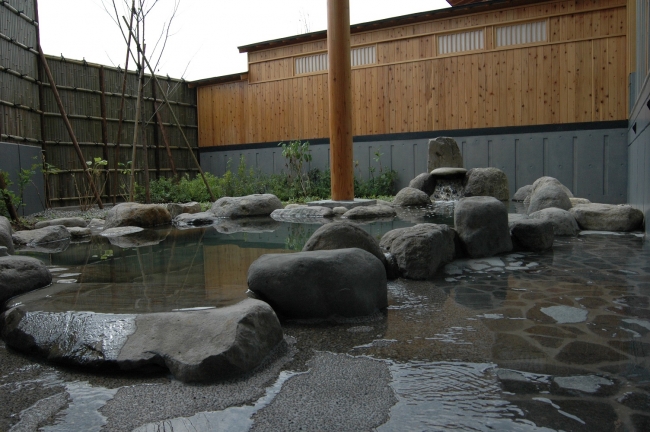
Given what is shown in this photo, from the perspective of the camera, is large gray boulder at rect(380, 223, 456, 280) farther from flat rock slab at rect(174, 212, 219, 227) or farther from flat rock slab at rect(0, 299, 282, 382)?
flat rock slab at rect(174, 212, 219, 227)

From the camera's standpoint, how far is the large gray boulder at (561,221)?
17.4 feet

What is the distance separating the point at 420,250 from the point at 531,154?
8.25m

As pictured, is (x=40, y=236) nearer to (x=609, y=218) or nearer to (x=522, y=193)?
(x=609, y=218)

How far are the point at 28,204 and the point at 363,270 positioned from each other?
772cm

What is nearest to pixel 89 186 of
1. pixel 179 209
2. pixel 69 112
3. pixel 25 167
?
pixel 69 112

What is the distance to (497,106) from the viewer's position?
35.8 ft

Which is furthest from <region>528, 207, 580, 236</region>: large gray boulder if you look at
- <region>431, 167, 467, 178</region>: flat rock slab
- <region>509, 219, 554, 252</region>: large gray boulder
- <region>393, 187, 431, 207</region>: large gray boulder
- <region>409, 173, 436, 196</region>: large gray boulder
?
<region>409, 173, 436, 196</region>: large gray boulder

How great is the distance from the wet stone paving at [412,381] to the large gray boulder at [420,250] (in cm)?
67

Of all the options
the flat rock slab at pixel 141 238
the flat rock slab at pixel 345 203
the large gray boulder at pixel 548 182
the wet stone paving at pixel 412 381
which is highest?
the large gray boulder at pixel 548 182

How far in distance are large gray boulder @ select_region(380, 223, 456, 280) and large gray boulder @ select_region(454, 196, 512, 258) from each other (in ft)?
1.23

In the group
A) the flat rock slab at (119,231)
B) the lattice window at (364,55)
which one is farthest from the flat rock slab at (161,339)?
the lattice window at (364,55)

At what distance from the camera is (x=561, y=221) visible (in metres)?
5.37

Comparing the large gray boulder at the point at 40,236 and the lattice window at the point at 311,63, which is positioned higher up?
the lattice window at the point at 311,63

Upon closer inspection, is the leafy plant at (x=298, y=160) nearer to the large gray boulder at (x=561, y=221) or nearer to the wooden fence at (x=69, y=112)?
the wooden fence at (x=69, y=112)
